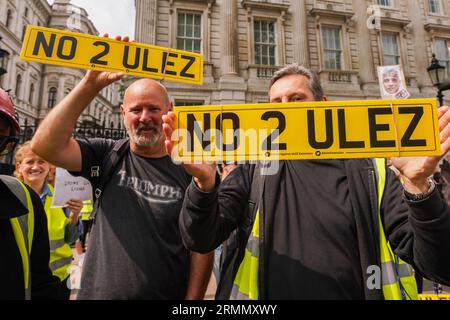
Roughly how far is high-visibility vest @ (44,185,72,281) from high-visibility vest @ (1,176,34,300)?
162cm

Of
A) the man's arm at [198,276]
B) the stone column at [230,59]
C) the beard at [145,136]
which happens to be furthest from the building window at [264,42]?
the man's arm at [198,276]

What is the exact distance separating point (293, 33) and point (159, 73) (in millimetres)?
13271

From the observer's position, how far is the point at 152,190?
1.90 meters

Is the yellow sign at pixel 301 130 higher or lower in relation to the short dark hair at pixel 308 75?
lower

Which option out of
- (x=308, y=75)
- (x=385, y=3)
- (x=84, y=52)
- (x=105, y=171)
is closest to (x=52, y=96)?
(x=385, y=3)

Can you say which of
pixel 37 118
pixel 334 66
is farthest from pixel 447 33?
pixel 37 118

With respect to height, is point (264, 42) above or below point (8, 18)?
below

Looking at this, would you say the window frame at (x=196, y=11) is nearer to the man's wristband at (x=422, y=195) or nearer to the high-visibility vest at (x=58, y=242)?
the high-visibility vest at (x=58, y=242)

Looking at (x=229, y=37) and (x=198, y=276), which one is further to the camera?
(x=229, y=37)

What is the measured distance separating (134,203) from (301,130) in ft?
3.98

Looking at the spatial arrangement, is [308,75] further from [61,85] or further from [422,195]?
[61,85]

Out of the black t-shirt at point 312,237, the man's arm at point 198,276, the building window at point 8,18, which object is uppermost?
the building window at point 8,18

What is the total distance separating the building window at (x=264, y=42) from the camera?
12984mm
